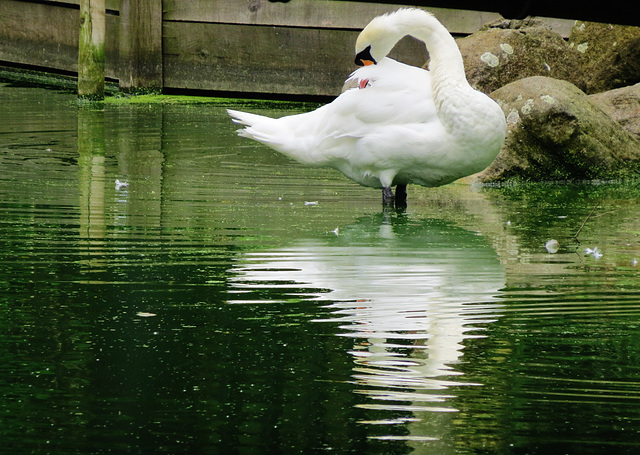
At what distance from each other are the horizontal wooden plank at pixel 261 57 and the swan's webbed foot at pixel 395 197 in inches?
230

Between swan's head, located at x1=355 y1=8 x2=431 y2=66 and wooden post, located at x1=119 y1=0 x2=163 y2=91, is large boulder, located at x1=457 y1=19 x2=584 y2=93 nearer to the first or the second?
swan's head, located at x1=355 y1=8 x2=431 y2=66

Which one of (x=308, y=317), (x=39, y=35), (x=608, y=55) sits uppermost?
(x=39, y=35)

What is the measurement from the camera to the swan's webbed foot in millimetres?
6500

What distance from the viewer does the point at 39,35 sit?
47.2 ft

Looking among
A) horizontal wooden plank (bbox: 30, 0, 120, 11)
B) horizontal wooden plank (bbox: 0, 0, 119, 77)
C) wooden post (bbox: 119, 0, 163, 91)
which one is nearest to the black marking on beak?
wooden post (bbox: 119, 0, 163, 91)

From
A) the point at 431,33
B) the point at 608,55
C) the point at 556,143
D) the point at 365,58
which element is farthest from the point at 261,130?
the point at 608,55

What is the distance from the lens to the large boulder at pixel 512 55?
29.8 feet

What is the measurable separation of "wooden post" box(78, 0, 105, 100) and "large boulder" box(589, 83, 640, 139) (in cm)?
513

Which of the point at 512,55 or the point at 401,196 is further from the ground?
the point at 512,55

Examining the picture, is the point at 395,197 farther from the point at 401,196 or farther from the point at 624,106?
the point at 624,106

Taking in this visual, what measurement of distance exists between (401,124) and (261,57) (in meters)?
6.56

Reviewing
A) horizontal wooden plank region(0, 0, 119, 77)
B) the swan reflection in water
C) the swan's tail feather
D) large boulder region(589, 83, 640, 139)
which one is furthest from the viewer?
horizontal wooden plank region(0, 0, 119, 77)

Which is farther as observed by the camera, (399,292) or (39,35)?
(39,35)

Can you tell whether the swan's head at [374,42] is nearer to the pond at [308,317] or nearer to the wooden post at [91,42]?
the pond at [308,317]
